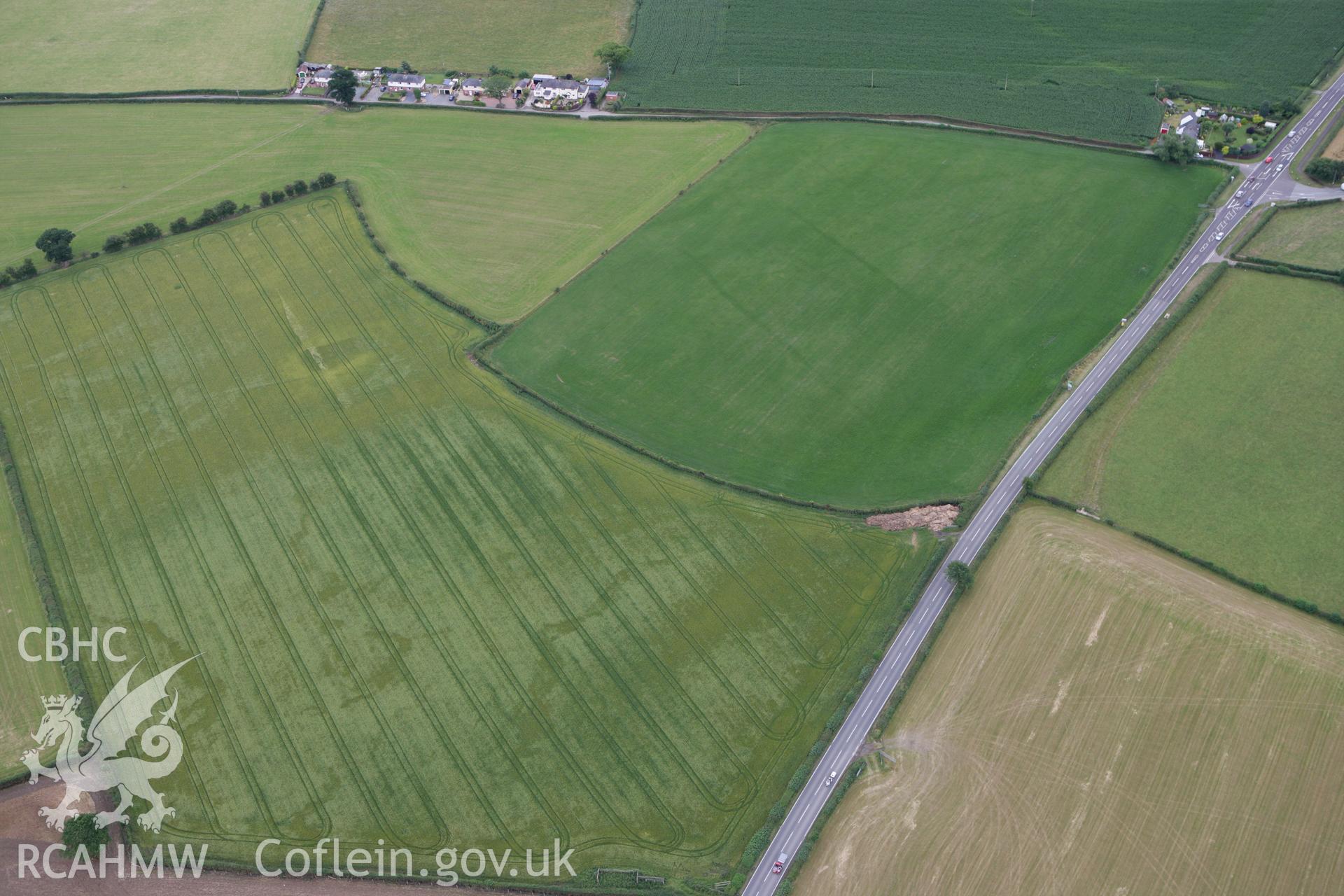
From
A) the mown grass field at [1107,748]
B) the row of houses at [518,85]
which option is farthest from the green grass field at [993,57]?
the mown grass field at [1107,748]

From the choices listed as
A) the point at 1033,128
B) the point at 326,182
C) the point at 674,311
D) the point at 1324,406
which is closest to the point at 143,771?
the point at 674,311

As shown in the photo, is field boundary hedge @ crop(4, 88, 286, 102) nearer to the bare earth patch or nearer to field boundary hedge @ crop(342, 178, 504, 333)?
field boundary hedge @ crop(342, 178, 504, 333)

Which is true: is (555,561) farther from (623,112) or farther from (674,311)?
(623,112)

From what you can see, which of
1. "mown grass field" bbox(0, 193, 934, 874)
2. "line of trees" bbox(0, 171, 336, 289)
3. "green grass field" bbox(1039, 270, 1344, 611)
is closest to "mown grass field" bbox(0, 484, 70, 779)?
"mown grass field" bbox(0, 193, 934, 874)

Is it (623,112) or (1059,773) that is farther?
(623,112)

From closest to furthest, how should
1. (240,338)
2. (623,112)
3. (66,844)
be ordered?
(66,844), (240,338), (623,112)
